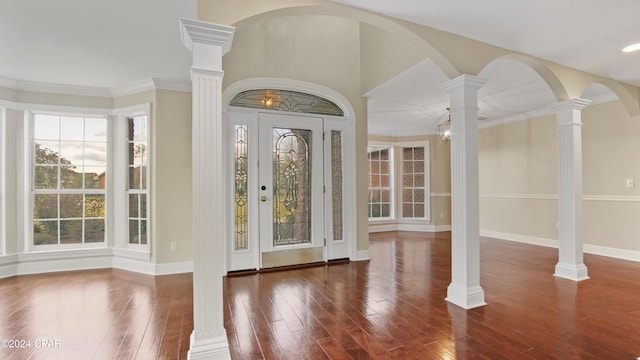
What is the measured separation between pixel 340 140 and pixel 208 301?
327 cm

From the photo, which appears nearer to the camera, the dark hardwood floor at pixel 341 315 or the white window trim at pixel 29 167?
the dark hardwood floor at pixel 341 315

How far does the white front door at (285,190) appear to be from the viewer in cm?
427

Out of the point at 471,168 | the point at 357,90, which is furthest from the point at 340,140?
the point at 471,168

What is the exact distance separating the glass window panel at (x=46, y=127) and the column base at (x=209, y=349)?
4180 mm

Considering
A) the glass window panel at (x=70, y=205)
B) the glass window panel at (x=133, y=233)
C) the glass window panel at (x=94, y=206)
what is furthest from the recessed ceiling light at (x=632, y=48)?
the glass window panel at (x=70, y=205)

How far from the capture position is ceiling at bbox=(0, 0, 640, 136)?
8.29 feet

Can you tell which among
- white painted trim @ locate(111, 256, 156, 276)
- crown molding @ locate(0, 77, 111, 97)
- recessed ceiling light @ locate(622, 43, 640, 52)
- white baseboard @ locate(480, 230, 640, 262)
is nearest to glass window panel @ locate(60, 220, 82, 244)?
white painted trim @ locate(111, 256, 156, 276)

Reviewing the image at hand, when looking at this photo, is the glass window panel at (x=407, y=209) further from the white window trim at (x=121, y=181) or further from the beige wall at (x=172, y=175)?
the white window trim at (x=121, y=181)

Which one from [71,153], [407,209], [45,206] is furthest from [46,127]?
[407,209]

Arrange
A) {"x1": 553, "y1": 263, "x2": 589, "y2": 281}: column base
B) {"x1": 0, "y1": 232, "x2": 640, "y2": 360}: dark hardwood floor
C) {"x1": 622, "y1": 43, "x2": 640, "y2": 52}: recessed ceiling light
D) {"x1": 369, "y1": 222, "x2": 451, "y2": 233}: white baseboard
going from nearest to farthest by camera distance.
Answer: {"x1": 0, "y1": 232, "x2": 640, "y2": 360}: dark hardwood floor
{"x1": 622, "y1": 43, "x2": 640, "y2": 52}: recessed ceiling light
{"x1": 553, "y1": 263, "x2": 589, "y2": 281}: column base
{"x1": 369, "y1": 222, "x2": 451, "y2": 233}: white baseboard

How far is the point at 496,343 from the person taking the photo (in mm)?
2330

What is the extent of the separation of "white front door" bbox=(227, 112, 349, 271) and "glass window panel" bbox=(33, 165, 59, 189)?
2599mm

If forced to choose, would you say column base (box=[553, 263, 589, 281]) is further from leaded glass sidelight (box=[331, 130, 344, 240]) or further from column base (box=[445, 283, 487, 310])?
leaded glass sidelight (box=[331, 130, 344, 240])

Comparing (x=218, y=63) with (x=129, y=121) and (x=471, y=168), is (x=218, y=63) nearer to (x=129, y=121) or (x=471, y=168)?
(x=471, y=168)
